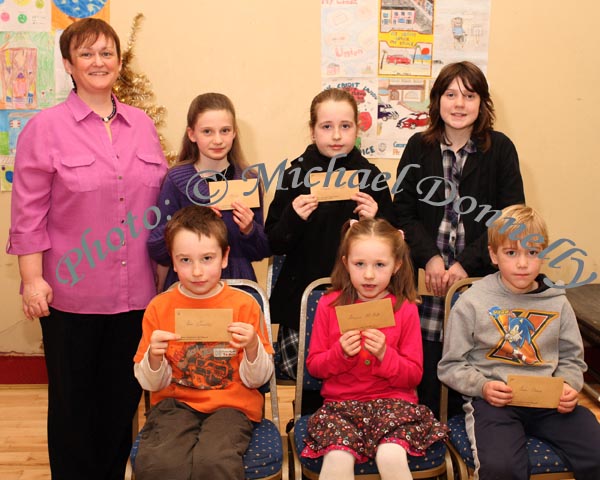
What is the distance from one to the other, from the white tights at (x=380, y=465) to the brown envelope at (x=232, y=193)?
1.03m

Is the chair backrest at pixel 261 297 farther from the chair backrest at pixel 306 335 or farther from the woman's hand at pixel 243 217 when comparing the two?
the woman's hand at pixel 243 217

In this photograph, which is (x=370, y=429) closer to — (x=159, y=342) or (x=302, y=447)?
(x=302, y=447)

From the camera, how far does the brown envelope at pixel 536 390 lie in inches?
86.0

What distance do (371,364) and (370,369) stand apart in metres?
0.02

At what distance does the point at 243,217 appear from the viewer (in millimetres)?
2516

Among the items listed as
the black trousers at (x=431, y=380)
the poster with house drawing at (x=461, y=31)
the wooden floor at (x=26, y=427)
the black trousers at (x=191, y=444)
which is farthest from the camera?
the poster with house drawing at (x=461, y=31)

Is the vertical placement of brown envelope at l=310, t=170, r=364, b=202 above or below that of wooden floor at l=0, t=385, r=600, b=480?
above

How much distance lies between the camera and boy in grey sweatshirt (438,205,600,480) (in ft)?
7.22

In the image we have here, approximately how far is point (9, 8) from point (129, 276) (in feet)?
7.28

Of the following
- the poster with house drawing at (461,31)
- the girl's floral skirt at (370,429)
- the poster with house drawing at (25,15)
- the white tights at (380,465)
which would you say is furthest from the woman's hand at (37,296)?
the poster with house drawing at (461,31)

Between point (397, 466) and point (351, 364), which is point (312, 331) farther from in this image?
point (397, 466)

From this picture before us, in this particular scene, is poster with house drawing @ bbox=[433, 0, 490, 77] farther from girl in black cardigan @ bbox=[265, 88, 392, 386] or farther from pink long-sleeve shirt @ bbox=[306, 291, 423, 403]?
pink long-sleeve shirt @ bbox=[306, 291, 423, 403]

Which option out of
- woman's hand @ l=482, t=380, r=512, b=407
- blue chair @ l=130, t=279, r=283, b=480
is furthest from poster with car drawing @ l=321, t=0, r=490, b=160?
woman's hand @ l=482, t=380, r=512, b=407

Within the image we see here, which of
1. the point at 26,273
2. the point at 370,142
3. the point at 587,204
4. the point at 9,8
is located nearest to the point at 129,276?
the point at 26,273
